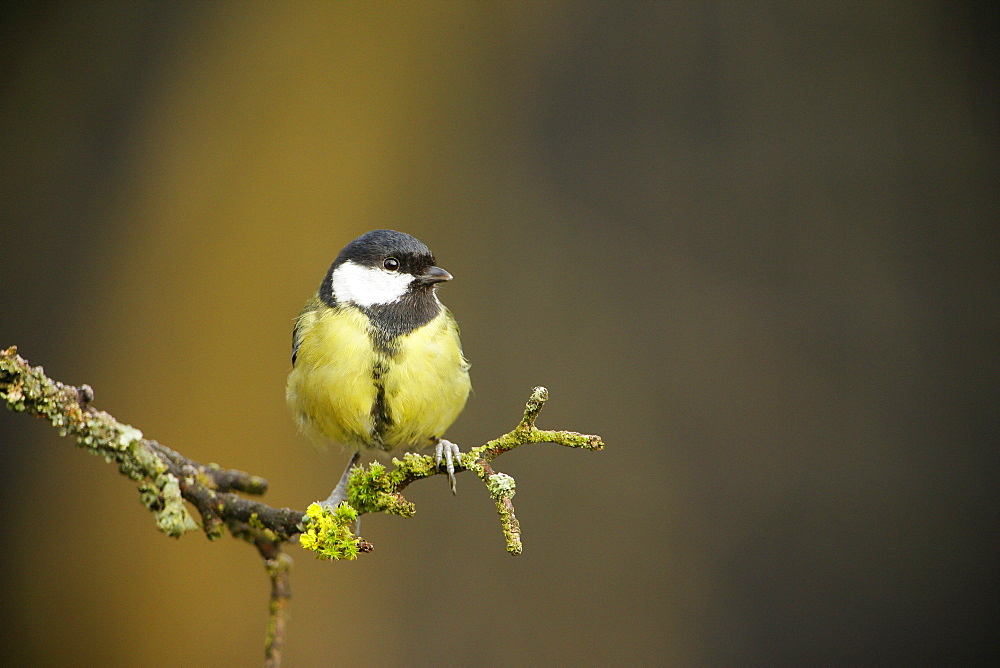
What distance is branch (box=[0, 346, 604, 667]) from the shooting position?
90cm

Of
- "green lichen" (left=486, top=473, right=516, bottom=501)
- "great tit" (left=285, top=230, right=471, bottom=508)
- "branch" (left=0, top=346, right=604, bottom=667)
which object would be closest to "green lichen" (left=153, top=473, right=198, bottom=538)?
"branch" (left=0, top=346, right=604, bottom=667)

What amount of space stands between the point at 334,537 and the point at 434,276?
563 millimetres

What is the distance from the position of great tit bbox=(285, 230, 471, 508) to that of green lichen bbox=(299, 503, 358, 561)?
0.31 metres

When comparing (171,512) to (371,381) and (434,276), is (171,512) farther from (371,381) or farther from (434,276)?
(434,276)

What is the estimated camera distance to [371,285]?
1.47m

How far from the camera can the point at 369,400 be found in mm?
1404

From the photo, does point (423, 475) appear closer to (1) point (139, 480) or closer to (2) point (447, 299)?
(1) point (139, 480)

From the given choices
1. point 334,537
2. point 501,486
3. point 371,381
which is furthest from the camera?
point 371,381

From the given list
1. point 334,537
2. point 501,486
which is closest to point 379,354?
point 334,537

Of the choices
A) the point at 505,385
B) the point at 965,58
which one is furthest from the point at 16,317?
the point at 965,58

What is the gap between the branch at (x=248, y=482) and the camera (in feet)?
2.95

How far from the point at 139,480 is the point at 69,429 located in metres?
0.13

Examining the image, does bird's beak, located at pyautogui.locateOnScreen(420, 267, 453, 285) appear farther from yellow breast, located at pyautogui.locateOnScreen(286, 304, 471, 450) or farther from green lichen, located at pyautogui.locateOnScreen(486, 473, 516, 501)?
green lichen, located at pyautogui.locateOnScreen(486, 473, 516, 501)

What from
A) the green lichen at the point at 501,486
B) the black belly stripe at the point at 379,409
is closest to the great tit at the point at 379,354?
the black belly stripe at the point at 379,409
